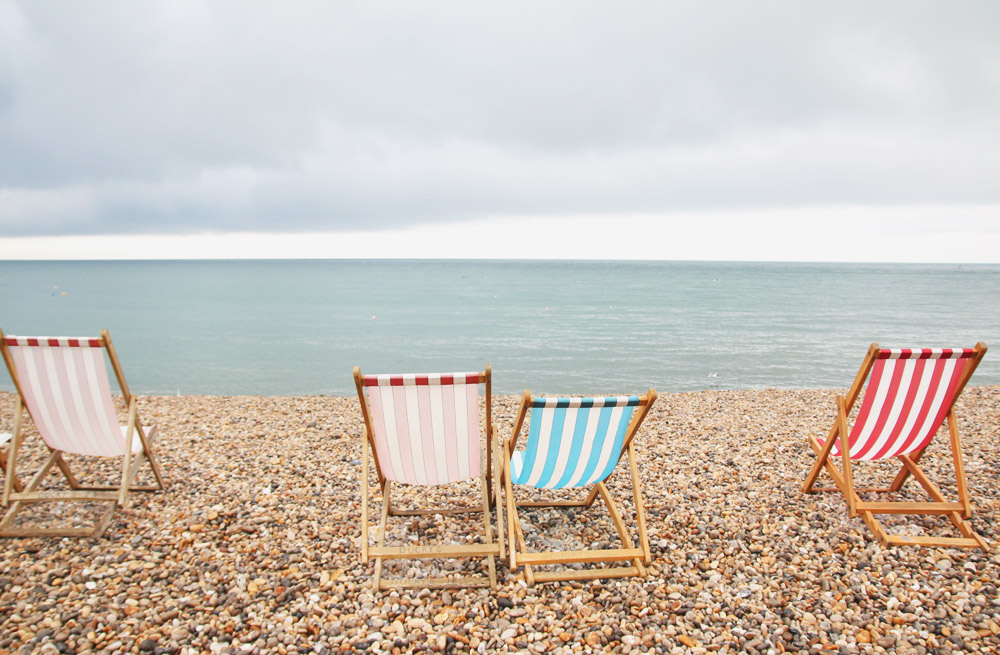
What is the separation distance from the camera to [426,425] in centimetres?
313

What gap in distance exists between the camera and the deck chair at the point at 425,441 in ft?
9.65

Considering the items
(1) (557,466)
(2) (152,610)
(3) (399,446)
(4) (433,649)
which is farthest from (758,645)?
(2) (152,610)

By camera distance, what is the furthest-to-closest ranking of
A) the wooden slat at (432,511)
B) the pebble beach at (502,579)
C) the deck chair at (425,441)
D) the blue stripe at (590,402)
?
1. the wooden slat at (432,511)
2. the deck chair at (425,441)
3. the blue stripe at (590,402)
4. the pebble beach at (502,579)

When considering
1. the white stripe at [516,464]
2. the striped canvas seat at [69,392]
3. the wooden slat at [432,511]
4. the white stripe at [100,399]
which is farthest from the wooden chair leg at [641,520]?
the white stripe at [100,399]

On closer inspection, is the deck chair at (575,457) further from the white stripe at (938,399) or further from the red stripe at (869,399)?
the white stripe at (938,399)

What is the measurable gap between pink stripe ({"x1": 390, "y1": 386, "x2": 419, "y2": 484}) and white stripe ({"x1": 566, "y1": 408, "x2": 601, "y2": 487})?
1031 millimetres

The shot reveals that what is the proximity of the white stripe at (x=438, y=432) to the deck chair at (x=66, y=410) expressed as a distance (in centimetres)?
213

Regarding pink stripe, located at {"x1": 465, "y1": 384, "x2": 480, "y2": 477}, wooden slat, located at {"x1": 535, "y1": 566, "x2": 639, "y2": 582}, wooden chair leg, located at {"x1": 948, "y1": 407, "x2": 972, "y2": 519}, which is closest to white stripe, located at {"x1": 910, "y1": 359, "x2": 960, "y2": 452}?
wooden chair leg, located at {"x1": 948, "y1": 407, "x2": 972, "y2": 519}

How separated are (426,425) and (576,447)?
0.93m

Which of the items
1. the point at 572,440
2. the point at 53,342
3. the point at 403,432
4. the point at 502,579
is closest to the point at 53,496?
the point at 53,342

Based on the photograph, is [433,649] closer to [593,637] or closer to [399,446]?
[593,637]

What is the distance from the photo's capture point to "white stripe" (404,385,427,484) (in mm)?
3012

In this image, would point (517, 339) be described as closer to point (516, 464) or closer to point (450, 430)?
point (516, 464)

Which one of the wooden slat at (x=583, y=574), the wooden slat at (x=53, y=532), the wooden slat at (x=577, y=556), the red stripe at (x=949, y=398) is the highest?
the red stripe at (x=949, y=398)
